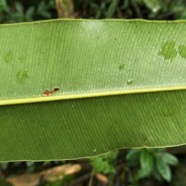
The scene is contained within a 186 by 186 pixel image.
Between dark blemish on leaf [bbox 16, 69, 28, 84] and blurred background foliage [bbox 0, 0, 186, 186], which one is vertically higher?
dark blemish on leaf [bbox 16, 69, 28, 84]

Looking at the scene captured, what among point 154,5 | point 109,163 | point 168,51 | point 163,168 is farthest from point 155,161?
point 168,51

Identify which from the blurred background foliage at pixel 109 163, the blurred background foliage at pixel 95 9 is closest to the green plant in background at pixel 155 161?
the blurred background foliage at pixel 109 163

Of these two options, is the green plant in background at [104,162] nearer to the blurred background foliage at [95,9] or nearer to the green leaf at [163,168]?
the green leaf at [163,168]

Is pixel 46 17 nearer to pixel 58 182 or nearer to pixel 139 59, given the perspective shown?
pixel 58 182

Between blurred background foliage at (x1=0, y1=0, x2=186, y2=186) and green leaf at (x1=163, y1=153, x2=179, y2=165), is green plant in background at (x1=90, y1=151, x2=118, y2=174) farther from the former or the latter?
green leaf at (x1=163, y1=153, x2=179, y2=165)

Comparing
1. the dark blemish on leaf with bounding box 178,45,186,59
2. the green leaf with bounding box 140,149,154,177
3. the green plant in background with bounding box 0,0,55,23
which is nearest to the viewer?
the dark blemish on leaf with bounding box 178,45,186,59

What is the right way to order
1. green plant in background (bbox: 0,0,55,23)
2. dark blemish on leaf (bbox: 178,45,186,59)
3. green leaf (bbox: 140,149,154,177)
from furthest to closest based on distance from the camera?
green plant in background (bbox: 0,0,55,23)
green leaf (bbox: 140,149,154,177)
dark blemish on leaf (bbox: 178,45,186,59)

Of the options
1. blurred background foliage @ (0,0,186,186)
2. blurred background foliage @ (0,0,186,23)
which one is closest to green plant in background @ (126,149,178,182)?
blurred background foliage @ (0,0,186,186)
